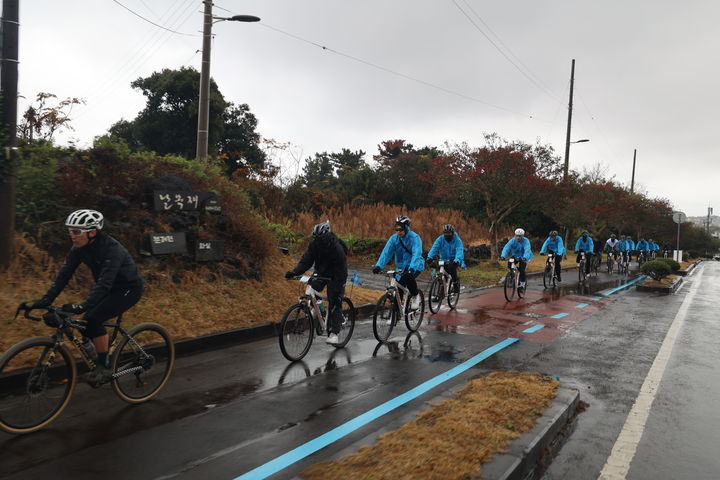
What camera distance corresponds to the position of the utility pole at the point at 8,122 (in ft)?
20.6

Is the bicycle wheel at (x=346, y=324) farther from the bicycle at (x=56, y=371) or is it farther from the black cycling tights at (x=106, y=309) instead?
the black cycling tights at (x=106, y=309)

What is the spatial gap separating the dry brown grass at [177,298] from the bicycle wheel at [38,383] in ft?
5.30

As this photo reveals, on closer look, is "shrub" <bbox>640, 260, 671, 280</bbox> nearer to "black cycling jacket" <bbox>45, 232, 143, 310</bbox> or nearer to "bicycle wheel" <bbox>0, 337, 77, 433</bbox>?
"black cycling jacket" <bbox>45, 232, 143, 310</bbox>

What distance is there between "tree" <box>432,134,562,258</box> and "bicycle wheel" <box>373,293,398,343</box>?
49.6ft

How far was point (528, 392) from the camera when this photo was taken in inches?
188

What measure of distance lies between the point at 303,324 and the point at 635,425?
3795 millimetres

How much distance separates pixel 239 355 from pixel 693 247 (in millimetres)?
74592

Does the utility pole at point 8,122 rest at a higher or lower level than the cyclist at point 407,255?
higher

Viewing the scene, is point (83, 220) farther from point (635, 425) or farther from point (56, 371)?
point (635, 425)

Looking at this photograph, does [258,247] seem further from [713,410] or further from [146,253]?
[713,410]

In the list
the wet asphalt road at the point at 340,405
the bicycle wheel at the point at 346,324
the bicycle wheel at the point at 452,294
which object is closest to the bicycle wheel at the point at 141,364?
the wet asphalt road at the point at 340,405

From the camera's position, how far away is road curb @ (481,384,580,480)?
319cm

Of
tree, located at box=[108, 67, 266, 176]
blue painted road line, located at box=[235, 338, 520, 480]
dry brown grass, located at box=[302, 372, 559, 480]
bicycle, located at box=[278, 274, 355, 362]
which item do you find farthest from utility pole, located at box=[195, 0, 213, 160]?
tree, located at box=[108, 67, 266, 176]

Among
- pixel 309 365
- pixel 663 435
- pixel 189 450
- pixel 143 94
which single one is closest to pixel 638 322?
pixel 663 435
